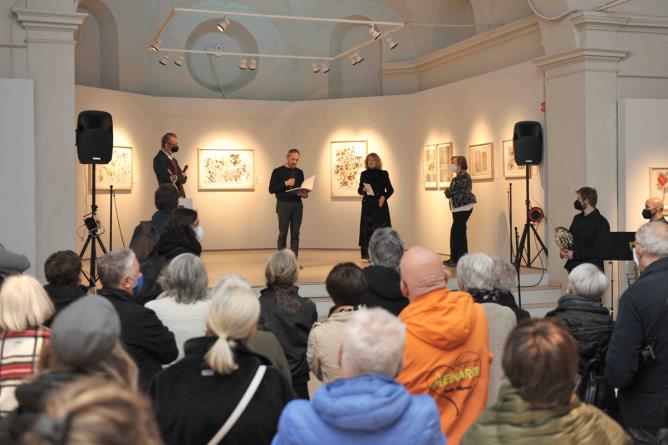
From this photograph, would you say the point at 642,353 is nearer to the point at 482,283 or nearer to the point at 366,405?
the point at 482,283

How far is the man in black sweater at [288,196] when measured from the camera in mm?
12047

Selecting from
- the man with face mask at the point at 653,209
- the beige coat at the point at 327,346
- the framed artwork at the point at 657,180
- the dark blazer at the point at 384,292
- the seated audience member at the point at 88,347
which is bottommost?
the beige coat at the point at 327,346

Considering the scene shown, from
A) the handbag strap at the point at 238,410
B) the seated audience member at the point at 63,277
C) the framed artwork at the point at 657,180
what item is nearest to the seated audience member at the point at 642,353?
the handbag strap at the point at 238,410

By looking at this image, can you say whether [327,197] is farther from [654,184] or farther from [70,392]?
[70,392]

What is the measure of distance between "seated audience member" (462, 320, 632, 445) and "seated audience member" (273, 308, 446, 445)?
20cm

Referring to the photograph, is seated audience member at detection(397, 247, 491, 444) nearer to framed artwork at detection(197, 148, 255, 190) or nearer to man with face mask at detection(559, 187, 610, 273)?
man with face mask at detection(559, 187, 610, 273)

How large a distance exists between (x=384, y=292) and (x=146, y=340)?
157cm

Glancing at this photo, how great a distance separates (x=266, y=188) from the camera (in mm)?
16609

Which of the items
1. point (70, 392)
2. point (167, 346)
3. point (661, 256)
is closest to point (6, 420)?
point (70, 392)

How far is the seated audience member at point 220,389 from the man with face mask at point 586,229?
6.57 metres

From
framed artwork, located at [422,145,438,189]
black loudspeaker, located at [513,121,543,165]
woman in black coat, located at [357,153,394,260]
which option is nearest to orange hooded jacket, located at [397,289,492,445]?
black loudspeaker, located at [513,121,543,165]

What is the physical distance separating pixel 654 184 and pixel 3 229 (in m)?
8.15

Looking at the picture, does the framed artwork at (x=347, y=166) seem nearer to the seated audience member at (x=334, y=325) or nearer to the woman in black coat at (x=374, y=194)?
the woman in black coat at (x=374, y=194)

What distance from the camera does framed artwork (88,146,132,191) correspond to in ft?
46.0
